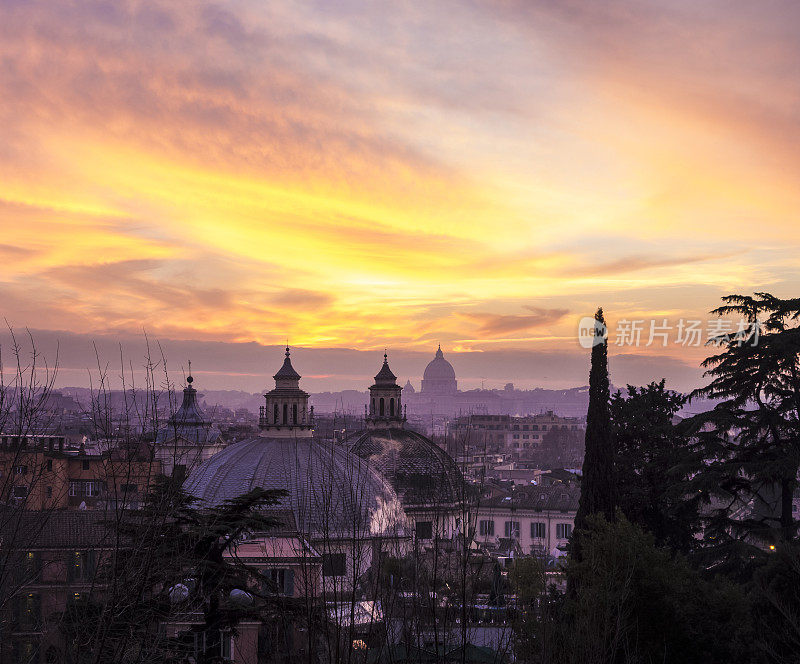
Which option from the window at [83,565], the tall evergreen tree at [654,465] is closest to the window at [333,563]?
the window at [83,565]

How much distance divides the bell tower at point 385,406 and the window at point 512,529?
789 cm

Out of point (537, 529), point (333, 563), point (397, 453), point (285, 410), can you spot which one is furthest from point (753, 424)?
point (537, 529)

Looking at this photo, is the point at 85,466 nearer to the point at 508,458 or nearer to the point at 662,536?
the point at 662,536

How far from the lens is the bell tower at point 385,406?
4372 cm

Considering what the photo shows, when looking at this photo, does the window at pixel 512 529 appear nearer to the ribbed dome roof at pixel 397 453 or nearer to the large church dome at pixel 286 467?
the ribbed dome roof at pixel 397 453

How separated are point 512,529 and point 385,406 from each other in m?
9.47

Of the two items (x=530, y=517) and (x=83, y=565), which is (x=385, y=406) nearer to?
(x=530, y=517)

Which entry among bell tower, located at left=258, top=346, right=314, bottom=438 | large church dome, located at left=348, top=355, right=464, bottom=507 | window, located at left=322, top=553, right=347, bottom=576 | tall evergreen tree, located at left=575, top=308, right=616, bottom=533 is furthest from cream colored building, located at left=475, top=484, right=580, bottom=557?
window, located at left=322, top=553, right=347, bottom=576

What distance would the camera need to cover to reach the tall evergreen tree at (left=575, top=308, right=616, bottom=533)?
16.7 metres

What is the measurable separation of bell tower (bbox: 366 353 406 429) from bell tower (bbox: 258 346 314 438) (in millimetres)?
8531

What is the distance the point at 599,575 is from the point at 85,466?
97.5ft

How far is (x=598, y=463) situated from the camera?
17016 millimetres

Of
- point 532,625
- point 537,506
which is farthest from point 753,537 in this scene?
point 537,506

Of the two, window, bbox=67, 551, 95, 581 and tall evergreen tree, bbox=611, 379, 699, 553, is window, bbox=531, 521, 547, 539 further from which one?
window, bbox=67, 551, 95, 581
